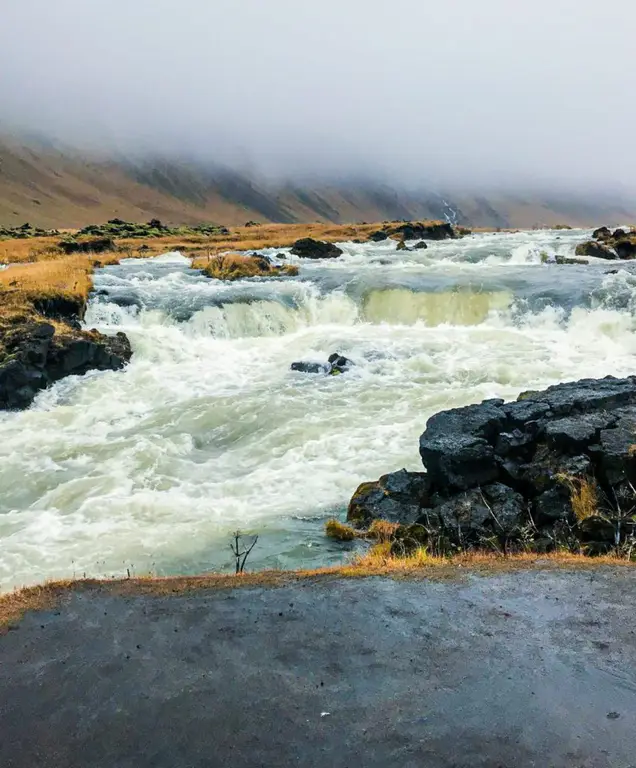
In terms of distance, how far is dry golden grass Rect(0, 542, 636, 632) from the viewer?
26.7ft

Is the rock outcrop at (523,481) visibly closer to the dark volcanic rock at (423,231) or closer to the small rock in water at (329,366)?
the small rock in water at (329,366)

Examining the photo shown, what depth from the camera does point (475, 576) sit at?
28.3 feet

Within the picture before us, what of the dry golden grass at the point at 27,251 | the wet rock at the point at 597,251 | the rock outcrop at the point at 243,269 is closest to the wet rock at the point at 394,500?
the rock outcrop at the point at 243,269

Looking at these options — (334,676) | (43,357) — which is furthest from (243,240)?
(334,676)

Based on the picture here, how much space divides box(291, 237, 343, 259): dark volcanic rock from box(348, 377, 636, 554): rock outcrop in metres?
45.9

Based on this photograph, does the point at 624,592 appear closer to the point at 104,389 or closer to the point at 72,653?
the point at 72,653

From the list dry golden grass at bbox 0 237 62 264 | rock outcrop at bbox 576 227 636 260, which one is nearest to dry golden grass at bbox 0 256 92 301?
dry golden grass at bbox 0 237 62 264

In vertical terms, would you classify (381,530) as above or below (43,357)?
below

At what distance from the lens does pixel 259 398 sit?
72.8ft

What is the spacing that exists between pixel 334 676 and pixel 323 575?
2.45 m

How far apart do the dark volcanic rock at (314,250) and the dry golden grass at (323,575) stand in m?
50.4

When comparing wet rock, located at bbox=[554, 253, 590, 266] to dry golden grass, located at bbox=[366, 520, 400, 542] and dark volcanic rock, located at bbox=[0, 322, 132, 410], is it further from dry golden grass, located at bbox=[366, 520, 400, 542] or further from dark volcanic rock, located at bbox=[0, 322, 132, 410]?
dry golden grass, located at bbox=[366, 520, 400, 542]

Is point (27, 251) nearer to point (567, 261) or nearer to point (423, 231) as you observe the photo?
point (567, 261)

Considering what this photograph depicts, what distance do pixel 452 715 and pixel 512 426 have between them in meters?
8.47
